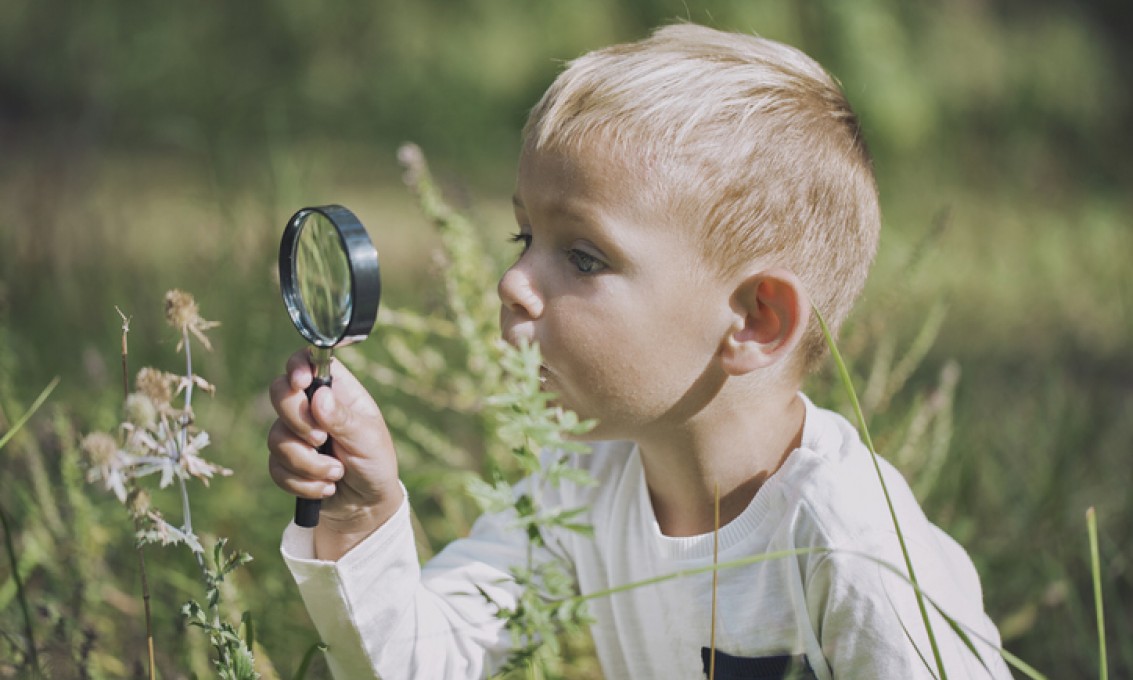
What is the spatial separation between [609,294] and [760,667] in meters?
0.48

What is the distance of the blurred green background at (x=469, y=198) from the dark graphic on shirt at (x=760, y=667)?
548 mm

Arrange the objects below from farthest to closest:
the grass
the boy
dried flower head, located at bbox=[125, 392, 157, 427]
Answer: the grass
the boy
dried flower head, located at bbox=[125, 392, 157, 427]

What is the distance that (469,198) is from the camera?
2.21 meters

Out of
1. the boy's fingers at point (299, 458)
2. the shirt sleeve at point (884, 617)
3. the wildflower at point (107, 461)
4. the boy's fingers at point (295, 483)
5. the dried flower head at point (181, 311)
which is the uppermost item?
the dried flower head at point (181, 311)

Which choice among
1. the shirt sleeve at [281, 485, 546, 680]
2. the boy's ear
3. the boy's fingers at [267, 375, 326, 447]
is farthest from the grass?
the boy's ear

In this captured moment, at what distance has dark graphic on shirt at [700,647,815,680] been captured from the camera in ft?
4.78

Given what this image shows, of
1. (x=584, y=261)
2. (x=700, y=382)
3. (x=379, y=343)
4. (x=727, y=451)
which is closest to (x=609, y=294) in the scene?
(x=584, y=261)

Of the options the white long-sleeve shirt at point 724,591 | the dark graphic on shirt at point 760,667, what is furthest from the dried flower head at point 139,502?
the dark graphic on shirt at point 760,667

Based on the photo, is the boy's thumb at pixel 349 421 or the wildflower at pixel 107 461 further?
the boy's thumb at pixel 349 421

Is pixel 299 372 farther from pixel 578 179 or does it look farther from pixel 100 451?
pixel 578 179

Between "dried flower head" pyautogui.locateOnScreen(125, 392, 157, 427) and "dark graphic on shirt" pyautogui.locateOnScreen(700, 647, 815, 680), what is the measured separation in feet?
2.51

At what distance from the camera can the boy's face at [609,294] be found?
1467 mm

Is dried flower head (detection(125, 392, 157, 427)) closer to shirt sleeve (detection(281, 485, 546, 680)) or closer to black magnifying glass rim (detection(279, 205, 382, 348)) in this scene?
black magnifying glass rim (detection(279, 205, 382, 348))

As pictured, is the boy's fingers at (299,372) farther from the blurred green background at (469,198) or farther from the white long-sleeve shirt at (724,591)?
the blurred green background at (469,198)
